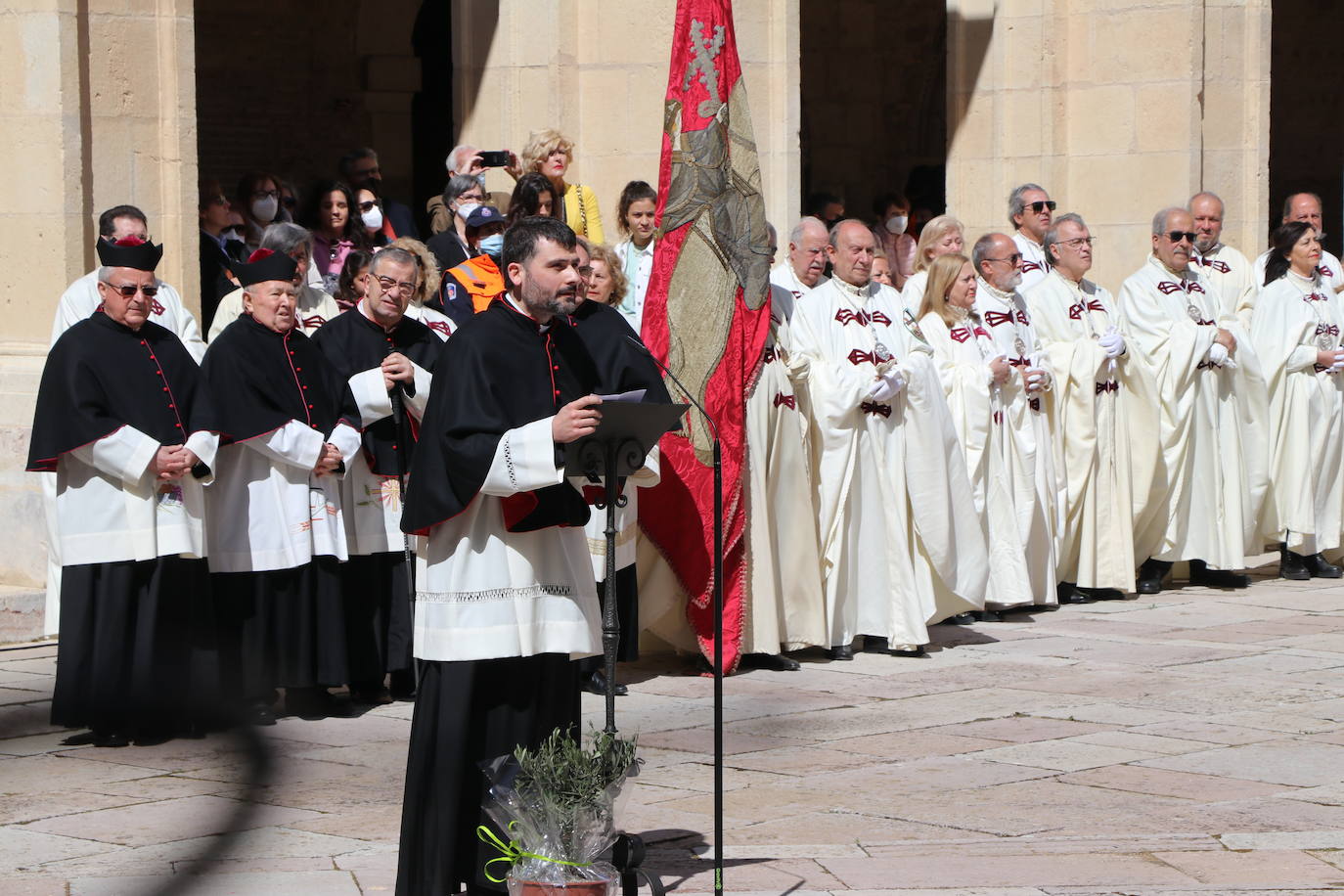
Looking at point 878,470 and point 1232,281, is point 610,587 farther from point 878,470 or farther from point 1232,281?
point 1232,281

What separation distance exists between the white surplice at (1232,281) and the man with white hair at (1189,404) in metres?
0.52

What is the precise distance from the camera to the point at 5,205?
1044 cm

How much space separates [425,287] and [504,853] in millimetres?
3813

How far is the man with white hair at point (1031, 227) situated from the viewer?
38.4ft

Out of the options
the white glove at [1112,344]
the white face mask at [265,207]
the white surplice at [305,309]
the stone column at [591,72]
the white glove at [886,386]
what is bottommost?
the white glove at [886,386]

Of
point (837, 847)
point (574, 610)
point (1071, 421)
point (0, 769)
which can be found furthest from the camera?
point (1071, 421)

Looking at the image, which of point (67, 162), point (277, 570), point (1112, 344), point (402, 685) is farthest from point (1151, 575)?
point (67, 162)

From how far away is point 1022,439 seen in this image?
10945mm

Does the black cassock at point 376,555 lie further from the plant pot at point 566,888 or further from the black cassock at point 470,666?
the plant pot at point 566,888

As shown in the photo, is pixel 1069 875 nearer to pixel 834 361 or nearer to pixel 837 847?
pixel 837 847

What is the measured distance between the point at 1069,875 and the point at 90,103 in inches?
268

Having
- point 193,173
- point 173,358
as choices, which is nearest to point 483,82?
point 193,173

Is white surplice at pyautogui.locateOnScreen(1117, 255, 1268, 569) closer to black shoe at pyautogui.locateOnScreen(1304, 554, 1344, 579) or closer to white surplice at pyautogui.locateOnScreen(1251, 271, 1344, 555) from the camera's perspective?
white surplice at pyautogui.locateOnScreen(1251, 271, 1344, 555)

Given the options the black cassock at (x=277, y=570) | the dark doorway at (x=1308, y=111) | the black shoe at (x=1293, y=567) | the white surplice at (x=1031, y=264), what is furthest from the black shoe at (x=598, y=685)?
the dark doorway at (x=1308, y=111)
